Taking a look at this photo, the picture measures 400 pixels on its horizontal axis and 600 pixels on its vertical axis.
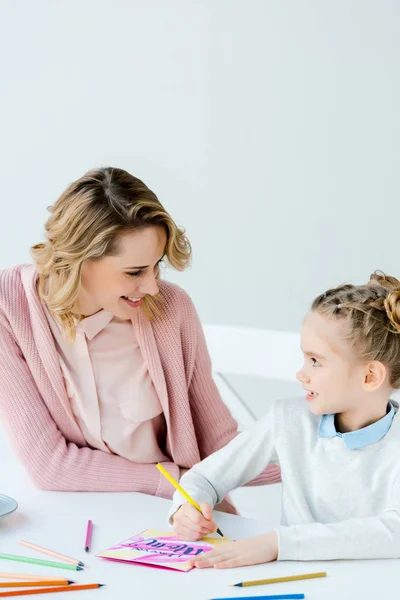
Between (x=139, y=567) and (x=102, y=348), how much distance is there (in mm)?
674

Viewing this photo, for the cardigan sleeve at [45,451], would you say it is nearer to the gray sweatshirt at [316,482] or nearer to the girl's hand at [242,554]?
the gray sweatshirt at [316,482]

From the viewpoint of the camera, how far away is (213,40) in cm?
368

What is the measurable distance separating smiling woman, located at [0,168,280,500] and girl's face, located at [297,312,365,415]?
17.1 inches

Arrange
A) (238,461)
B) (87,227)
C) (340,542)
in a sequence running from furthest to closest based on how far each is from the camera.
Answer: (87,227), (238,461), (340,542)

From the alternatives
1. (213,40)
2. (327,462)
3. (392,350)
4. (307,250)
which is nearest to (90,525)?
(327,462)

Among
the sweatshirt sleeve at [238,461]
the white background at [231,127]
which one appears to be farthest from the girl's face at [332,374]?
the white background at [231,127]

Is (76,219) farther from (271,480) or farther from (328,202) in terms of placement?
(328,202)

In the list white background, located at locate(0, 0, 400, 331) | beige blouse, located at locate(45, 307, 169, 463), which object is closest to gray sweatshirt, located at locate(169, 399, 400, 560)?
beige blouse, located at locate(45, 307, 169, 463)

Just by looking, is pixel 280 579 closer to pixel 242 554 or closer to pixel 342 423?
pixel 242 554

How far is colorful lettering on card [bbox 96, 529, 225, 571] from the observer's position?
1271 millimetres

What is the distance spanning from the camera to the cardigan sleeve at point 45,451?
1.71 metres

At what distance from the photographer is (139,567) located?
1.26 metres

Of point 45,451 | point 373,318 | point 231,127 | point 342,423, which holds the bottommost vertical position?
point 45,451

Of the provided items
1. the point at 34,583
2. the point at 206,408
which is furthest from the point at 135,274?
the point at 34,583
